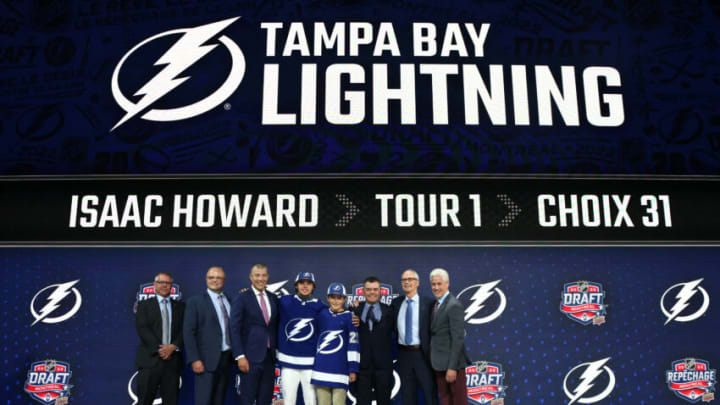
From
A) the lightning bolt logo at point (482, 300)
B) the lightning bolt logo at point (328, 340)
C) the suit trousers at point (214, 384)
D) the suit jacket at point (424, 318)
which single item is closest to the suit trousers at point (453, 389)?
the suit jacket at point (424, 318)

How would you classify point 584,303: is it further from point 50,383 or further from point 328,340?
point 50,383

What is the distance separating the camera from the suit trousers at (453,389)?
5832 mm

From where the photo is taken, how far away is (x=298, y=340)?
583 cm

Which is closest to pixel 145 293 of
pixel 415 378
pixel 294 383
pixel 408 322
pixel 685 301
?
pixel 294 383

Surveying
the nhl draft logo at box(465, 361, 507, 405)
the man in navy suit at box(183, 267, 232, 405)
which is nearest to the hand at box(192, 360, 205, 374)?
the man in navy suit at box(183, 267, 232, 405)

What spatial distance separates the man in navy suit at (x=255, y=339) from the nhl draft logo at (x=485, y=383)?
7.17 ft

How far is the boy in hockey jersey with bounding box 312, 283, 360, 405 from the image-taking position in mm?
5707

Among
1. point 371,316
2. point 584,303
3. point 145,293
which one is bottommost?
point 371,316

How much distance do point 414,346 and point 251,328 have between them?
149 centimetres

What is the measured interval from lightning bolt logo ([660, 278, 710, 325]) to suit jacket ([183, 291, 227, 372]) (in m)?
Answer: 4.65

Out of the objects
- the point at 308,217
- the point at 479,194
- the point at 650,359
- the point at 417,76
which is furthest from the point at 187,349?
the point at 650,359

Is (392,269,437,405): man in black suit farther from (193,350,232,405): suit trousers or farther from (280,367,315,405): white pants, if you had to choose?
(193,350,232,405): suit trousers

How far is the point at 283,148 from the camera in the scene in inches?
286

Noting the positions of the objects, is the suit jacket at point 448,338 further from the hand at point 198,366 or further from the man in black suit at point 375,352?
the hand at point 198,366
